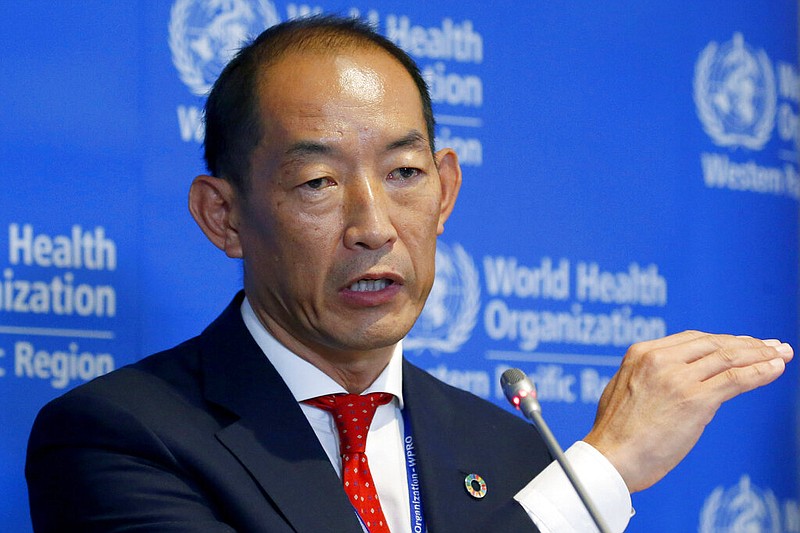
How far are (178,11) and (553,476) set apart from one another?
1.63m

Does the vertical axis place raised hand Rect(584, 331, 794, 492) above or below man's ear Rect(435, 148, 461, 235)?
below

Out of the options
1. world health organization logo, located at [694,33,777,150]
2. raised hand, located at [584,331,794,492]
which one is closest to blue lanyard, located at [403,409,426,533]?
raised hand, located at [584,331,794,492]

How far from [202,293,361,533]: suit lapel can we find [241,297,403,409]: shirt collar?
0.04 metres

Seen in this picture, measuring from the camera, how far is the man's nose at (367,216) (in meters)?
2.52

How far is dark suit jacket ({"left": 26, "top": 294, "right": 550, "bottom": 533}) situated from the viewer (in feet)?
7.78

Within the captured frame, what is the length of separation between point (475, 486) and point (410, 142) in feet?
2.48

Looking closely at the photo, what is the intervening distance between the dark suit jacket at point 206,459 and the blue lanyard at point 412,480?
0.02 meters

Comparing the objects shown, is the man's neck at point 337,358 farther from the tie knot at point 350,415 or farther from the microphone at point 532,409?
the microphone at point 532,409

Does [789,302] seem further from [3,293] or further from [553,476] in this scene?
[3,293]

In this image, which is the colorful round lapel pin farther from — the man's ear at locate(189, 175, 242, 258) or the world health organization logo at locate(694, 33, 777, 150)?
the world health organization logo at locate(694, 33, 777, 150)

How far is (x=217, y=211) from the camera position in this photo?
2.81m

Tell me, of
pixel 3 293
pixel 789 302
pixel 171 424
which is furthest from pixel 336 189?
pixel 789 302

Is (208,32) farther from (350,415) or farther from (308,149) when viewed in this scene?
(350,415)

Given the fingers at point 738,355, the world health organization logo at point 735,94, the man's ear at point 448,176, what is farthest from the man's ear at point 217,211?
the world health organization logo at point 735,94
